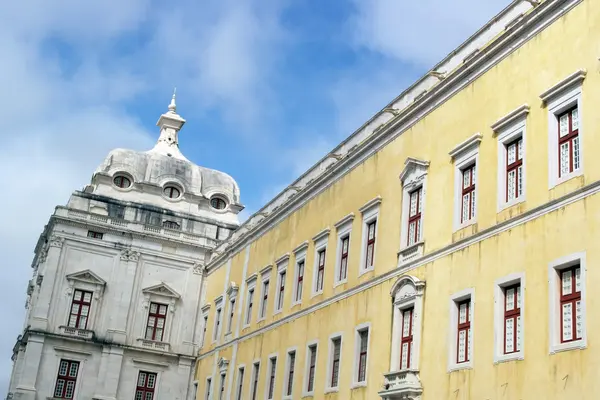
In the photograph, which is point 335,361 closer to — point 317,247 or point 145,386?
point 317,247

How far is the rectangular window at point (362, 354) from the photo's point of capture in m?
21.5

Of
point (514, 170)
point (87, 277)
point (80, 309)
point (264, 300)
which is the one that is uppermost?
point (87, 277)

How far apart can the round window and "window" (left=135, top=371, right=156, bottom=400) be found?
428 inches

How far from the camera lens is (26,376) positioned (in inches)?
1431

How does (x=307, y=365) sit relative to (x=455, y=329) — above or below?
below

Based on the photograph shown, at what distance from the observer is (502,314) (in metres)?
16.1

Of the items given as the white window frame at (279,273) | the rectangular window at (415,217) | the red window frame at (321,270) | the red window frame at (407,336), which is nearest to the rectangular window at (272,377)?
the white window frame at (279,273)

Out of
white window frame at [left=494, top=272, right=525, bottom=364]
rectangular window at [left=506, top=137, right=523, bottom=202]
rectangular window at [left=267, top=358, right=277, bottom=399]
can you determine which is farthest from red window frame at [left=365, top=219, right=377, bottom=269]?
rectangular window at [left=267, top=358, right=277, bottom=399]

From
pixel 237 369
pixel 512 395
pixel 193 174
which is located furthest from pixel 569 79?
pixel 193 174

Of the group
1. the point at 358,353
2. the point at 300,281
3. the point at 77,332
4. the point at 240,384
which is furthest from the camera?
the point at 77,332

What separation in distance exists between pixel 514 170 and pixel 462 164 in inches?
80.4

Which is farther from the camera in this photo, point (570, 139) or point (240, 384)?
point (240, 384)

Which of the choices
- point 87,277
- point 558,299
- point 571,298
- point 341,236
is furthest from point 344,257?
point 87,277

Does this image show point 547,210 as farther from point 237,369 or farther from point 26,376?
point 26,376
